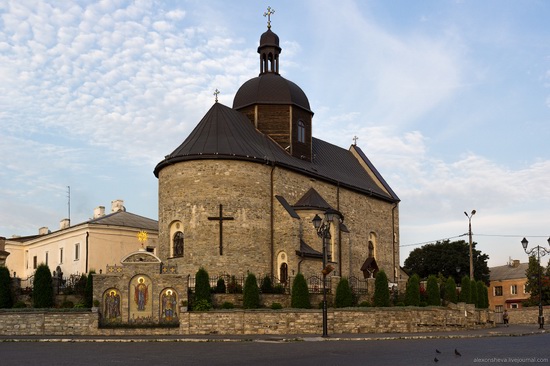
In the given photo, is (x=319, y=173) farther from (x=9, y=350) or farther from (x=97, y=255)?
(x=9, y=350)

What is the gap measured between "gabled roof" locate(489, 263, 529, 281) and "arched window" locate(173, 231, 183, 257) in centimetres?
5039

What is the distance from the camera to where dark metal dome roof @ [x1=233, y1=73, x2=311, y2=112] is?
4462cm

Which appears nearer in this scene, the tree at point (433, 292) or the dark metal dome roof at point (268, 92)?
the tree at point (433, 292)

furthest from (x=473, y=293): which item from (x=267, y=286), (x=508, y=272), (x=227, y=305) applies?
(x=508, y=272)

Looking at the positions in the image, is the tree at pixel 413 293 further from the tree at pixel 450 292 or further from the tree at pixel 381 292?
the tree at pixel 450 292

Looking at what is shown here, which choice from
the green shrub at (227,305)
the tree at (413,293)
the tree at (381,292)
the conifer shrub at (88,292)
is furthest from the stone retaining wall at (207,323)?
the tree at (413,293)

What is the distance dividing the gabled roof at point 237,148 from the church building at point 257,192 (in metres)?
0.06

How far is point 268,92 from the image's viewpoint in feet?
147

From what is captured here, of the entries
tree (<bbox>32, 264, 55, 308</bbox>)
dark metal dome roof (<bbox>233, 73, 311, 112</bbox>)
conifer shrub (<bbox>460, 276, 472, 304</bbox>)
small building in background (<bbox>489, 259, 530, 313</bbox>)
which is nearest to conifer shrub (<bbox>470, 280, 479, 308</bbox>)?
conifer shrub (<bbox>460, 276, 472, 304</bbox>)

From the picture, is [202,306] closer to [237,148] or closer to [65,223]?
[237,148]

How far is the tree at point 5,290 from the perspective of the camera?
112 ft

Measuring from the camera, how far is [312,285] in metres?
38.2

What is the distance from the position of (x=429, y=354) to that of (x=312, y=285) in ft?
61.0

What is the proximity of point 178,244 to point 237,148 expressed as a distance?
5.94 metres
